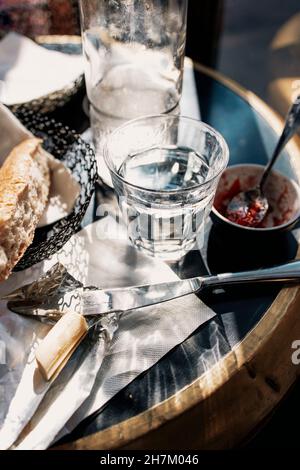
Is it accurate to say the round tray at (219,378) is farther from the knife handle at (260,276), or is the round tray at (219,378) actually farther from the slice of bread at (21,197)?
the slice of bread at (21,197)

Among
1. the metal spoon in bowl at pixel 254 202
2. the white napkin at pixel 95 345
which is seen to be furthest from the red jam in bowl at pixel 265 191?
the white napkin at pixel 95 345

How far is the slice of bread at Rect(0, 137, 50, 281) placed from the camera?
1.75 feet

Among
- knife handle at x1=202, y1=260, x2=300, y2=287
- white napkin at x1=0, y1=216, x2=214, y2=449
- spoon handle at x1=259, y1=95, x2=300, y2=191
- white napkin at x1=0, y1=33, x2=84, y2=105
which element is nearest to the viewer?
white napkin at x1=0, y1=216, x2=214, y2=449

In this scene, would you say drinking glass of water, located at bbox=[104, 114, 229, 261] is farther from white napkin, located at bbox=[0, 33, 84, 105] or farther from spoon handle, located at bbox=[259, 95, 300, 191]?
white napkin, located at bbox=[0, 33, 84, 105]

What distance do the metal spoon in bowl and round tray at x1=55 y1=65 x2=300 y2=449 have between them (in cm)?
4

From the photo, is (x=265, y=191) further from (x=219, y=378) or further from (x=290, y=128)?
(x=219, y=378)

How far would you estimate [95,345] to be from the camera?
515 millimetres

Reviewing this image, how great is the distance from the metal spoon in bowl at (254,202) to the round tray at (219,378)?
43 millimetres

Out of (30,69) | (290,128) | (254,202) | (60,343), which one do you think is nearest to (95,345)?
(60,343)

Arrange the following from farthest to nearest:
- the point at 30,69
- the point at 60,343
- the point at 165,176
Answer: the point at 30,69
the point at 165,176
the point at 60,343

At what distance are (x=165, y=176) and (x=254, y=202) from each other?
0.39 ft

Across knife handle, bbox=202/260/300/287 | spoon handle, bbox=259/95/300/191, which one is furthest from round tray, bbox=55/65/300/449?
spoon handle, bbox=259/95/300/191

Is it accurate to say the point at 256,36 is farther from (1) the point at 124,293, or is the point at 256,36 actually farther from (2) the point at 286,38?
(1) the point at 124,293

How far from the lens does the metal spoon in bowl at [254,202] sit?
2.17 feet
